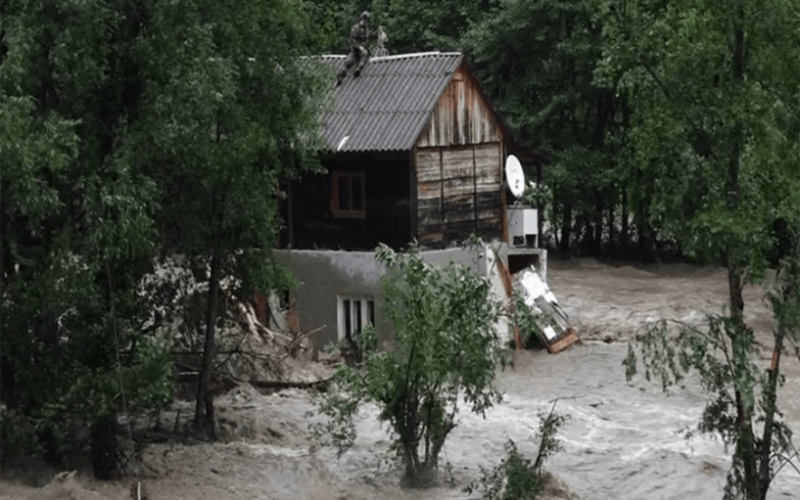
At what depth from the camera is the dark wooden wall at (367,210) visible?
28.4 m

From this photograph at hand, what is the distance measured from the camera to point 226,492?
18.1 metres

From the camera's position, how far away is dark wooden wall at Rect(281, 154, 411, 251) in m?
28.4

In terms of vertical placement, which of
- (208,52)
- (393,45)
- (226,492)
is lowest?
(226,492)

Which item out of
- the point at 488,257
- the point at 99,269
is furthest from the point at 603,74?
the point at 488,257

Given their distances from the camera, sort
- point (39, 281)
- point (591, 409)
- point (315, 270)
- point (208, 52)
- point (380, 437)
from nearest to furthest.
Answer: point (39, 281) → point (208, 52) → point (380, 437) → point (591, 409) → point (315, 270)

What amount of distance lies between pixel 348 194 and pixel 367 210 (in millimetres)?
571

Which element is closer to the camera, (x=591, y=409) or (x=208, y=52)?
(x=208, y=52)

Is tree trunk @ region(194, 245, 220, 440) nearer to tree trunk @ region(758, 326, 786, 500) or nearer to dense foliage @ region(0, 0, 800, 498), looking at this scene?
dense foliage @ region(0, 0, 800, 498)

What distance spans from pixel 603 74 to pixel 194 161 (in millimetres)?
5340

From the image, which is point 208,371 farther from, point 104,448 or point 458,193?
point 458,193

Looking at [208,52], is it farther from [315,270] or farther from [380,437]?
[315,270]

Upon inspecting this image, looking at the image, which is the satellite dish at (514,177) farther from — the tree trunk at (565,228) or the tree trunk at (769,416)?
the tree trunk at (769,416)

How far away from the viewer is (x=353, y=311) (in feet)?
90.4

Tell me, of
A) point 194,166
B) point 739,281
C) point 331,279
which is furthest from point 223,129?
point 331,279
